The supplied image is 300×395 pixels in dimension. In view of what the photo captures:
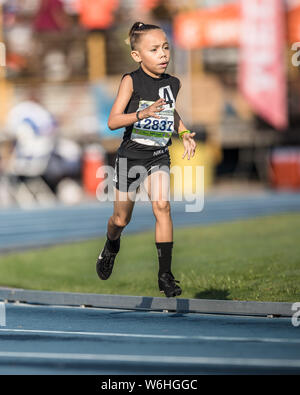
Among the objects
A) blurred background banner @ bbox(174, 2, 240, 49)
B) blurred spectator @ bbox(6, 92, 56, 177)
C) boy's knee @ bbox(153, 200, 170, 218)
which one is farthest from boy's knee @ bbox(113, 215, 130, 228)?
blurred background banner @ bbox(174, 2, 240, 49)

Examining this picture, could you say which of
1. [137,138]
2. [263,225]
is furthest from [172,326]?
[263,225]

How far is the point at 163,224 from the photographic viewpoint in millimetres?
7363

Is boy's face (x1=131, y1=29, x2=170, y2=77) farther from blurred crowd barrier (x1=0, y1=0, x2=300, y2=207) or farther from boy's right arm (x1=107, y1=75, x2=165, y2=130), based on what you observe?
blurred crowd barrier (x1=0, y1=0, x2=300, y2=207)

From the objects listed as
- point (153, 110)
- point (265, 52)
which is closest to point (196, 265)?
point (153, 110)

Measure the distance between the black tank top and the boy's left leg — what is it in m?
0.21

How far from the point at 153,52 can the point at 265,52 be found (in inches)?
1034

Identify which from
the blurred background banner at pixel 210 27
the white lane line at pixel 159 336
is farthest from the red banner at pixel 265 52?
the white lane line at pixel 159 336

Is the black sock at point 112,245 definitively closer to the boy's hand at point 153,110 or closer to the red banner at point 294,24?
the boy's hand at point 153,110

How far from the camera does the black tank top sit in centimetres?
718

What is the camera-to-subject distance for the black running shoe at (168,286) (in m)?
7.20

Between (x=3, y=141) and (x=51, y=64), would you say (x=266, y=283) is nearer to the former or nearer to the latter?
(x=3, y=141)

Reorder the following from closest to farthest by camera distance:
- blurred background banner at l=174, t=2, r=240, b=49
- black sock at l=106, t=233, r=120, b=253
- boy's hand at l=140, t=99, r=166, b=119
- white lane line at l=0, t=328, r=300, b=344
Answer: white lane line at l=0, t=328, r=300, b=344, boy's hand at l=140, t=99, r=166, b=119, black sock at l=106, t=233, r=120, b=253, blurred background banner at l=174, t=2, r=240, b=49

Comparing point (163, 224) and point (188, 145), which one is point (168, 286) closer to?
point (163, 224)
